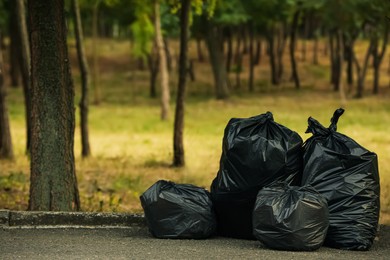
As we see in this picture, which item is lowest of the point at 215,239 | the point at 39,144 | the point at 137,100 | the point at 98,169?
the point at 137,100

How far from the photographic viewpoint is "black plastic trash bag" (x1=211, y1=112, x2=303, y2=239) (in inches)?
295

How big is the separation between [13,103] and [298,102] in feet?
39.5

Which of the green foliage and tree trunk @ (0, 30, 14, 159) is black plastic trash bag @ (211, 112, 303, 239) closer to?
tree trunk @ (0, 30, 14, 159)

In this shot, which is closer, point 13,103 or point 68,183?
point 68,183

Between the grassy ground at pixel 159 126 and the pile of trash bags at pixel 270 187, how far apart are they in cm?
253

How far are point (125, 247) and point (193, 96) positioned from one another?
33.0 meters

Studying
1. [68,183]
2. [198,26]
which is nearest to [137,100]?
[198,26]

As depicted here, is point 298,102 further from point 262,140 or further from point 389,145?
point 262,140

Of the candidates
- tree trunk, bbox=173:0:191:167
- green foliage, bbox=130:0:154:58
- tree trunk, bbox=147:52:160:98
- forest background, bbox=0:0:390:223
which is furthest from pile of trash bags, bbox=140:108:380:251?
tree trunk, bbox=147:52:160:98

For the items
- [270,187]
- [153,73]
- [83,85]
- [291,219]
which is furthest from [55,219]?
[153,73]

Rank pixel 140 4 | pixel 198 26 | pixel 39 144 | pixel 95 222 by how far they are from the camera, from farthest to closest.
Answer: pixel 198 26 → pixel 140 4 → pixel 39 144 → pixel 95 222

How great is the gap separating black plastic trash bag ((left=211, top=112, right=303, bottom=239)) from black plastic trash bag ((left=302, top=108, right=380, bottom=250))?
190 millimetres

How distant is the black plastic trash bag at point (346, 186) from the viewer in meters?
7.32

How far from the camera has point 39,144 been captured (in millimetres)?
8805
